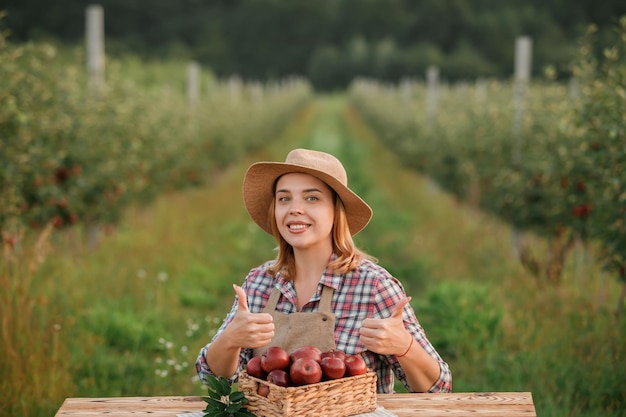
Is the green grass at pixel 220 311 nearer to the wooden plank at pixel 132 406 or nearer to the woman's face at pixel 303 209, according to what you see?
the wooden plank at pixel 132 406

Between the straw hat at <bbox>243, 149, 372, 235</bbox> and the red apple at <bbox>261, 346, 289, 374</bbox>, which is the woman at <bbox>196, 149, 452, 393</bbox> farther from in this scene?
the red apple at <bbox>261, 346, 289, 374</bbox>

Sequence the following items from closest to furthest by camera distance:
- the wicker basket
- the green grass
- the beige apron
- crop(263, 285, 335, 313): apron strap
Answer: the wicker basket → the beige apron → crop(263, 285, 335, 313): apron strap → the green grass

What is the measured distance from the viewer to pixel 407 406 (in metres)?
2.54

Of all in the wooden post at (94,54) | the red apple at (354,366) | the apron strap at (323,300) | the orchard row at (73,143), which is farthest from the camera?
the wooden post at (94,54)

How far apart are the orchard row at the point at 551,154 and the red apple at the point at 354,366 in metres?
→ 2.97

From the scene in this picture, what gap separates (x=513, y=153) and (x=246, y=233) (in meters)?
3.29

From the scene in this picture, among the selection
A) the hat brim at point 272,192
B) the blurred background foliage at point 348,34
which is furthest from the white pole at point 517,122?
the blurred background foliage at point 348,34

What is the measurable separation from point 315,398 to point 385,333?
0.33 meters

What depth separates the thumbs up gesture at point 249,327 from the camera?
248 cm

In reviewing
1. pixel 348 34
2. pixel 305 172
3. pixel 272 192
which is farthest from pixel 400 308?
pixel 348 34

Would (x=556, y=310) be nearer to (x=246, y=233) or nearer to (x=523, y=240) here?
(x=523, y=240)

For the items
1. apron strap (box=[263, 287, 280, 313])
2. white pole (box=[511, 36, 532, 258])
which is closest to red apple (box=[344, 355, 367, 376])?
apron strap (box=[263, 287, 280, 313])

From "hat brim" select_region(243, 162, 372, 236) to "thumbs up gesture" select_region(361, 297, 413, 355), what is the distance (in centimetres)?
41

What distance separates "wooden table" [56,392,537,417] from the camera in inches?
97.7
